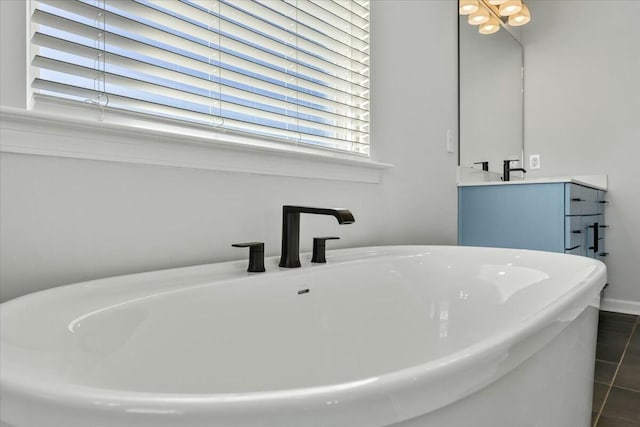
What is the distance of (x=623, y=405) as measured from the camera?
1.56 metres

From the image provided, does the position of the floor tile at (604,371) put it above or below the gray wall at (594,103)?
below

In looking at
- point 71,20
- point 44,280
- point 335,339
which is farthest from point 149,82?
point 335,339

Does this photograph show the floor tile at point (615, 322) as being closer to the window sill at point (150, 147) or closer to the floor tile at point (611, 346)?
the floor tile at point (611, 346)

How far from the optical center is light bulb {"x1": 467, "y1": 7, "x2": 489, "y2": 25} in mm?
2652

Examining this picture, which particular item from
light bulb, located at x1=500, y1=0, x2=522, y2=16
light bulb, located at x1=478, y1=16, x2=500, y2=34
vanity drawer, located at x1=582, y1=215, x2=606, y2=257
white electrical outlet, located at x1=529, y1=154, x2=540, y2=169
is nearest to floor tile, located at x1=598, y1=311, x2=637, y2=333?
vanity drawer, located at x1=582, y1=215, x2=606, y2=257

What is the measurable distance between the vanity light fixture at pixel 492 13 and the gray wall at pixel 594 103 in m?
0.54

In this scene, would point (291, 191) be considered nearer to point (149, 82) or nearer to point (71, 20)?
point (149, 82)

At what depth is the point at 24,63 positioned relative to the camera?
32.3 inches

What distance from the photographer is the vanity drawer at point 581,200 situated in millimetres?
2053

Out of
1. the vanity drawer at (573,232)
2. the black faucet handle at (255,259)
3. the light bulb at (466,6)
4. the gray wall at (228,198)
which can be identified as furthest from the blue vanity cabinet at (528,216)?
the black faucet handle at (255,259)

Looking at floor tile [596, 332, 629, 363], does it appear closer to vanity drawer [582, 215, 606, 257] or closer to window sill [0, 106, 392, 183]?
vanity drawer [582, 215, 606, 257]

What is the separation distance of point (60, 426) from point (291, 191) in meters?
1.08

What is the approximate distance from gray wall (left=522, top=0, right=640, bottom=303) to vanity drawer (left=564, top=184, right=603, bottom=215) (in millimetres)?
360

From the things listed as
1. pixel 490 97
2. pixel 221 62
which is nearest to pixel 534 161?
pixel 490 97
